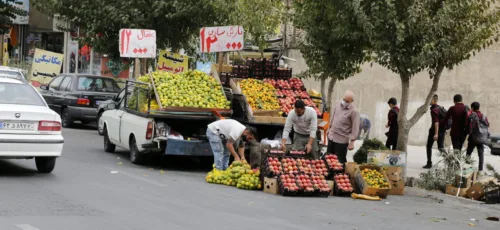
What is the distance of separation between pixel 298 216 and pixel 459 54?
6355mm

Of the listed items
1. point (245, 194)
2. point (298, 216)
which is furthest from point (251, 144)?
point (298, 216)

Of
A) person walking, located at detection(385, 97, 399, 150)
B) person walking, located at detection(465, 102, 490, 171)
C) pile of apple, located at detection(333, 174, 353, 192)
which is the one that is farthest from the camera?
person walking, located at detection(385, 97, 399, 150)

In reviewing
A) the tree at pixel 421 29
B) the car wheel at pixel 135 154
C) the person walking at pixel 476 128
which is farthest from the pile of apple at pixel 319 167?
the person walking at pixel 476 128

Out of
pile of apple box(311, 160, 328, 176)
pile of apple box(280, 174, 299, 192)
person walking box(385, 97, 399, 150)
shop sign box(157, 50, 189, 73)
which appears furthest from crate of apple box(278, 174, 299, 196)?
shop sign box(157, 50, 189, 73)

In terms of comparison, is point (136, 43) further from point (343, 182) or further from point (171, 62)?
point (343, 182)

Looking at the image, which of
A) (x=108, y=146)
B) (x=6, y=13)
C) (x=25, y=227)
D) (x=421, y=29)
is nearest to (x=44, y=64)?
(x=6, y=13)

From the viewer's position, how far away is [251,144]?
640 inches

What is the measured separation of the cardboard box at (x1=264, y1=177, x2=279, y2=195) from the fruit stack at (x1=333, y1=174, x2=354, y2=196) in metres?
1.07

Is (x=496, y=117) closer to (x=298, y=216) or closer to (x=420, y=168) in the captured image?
(x=420, y=168)

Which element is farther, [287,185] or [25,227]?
[287,185]

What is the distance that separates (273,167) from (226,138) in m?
1.58

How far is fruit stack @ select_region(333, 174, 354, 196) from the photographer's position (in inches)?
562

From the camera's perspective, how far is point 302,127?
15.6m

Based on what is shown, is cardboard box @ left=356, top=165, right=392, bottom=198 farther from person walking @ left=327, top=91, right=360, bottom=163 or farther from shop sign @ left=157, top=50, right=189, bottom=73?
shop sign @ left=157, top=50, right=189, bottom=73
